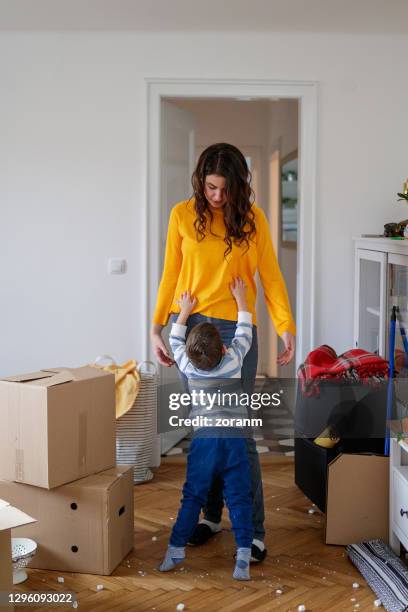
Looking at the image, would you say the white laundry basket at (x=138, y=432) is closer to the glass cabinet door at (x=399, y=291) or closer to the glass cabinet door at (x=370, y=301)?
the glass cabinet door at (x=370, y=301)

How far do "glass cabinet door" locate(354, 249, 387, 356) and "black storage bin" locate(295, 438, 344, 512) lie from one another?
1.90 ft

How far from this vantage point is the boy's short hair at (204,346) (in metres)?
2.80

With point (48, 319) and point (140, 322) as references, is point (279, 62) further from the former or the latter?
point (48, 319)

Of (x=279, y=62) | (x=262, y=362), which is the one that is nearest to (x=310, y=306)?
(x=279, y=62)

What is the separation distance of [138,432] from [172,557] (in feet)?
4.17

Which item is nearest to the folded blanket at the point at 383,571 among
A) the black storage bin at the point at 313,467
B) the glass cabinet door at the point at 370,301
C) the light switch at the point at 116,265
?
the black storage bin at the point at 313,467

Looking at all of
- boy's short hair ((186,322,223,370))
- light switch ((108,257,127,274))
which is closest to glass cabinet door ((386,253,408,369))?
boy's short hair ((186,322,223,370))

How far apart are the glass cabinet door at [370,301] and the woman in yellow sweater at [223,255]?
0.90 metres

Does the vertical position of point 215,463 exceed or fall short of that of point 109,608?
it exceeds it

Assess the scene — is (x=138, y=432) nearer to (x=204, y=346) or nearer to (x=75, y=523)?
(x=75, y=523)

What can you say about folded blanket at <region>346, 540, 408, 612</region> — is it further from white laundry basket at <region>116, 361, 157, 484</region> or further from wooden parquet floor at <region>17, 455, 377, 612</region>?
white laundry basket at <region>116, 361, 157, 484</region>

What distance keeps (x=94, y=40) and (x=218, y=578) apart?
9.18 ft

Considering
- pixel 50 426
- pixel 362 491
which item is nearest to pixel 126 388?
pixel 50 426

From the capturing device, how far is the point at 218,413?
2.89 m
